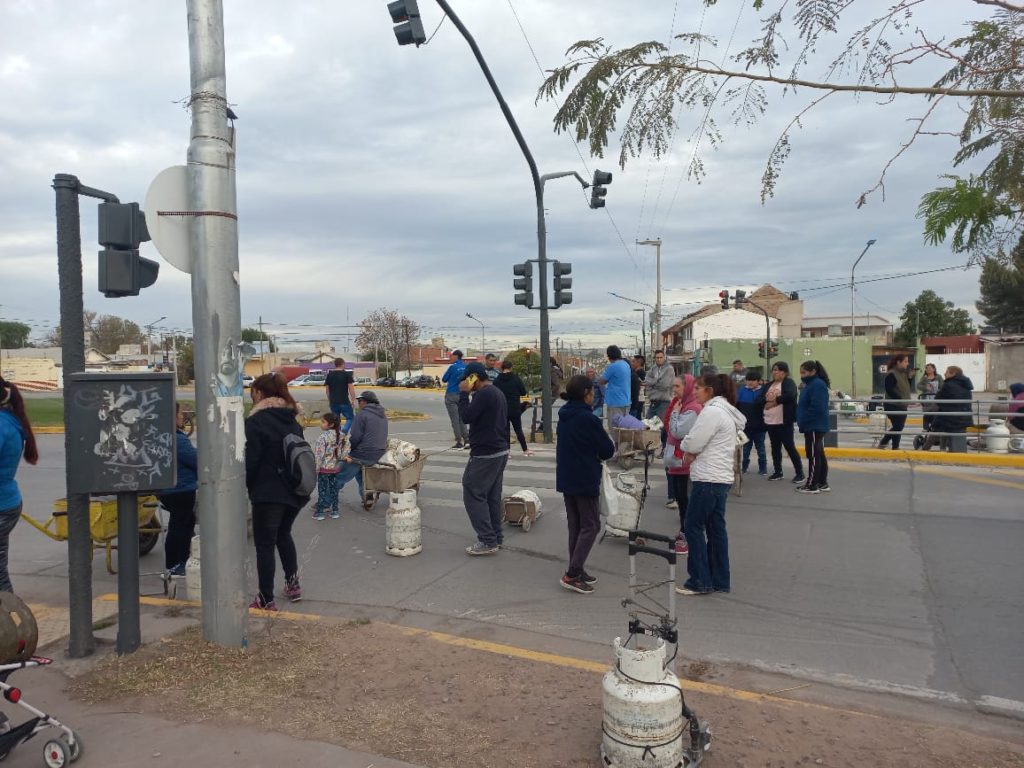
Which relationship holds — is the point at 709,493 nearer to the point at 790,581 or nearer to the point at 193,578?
the point at 790,581

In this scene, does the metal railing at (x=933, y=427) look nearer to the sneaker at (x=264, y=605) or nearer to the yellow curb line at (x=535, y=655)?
the yellow curb line at (x=535, y=655)

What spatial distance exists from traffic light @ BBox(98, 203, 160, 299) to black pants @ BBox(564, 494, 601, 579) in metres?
3.61

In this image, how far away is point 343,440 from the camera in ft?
29.5

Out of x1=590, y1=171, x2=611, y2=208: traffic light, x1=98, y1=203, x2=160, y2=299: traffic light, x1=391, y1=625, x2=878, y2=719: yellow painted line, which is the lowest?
x1=391, y1=625, x2=878, y2=719: yellow painted line

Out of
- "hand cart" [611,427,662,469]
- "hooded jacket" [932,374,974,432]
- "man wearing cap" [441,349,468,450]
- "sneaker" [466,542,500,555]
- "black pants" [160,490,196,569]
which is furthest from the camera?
"man wearing cap" [441,349,468,450]

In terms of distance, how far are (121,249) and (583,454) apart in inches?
145

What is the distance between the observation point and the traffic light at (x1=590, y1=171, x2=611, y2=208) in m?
15.3

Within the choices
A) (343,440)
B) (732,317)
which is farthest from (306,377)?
(343,440)

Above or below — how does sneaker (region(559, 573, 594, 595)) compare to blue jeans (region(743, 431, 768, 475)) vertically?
below

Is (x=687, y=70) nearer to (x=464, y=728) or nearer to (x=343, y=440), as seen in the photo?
(x=464, y=728)

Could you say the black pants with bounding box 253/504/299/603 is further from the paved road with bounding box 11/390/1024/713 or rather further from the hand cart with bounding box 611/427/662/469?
the hand cart with bounding box 611/427/662/469

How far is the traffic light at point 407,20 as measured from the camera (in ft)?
30.7

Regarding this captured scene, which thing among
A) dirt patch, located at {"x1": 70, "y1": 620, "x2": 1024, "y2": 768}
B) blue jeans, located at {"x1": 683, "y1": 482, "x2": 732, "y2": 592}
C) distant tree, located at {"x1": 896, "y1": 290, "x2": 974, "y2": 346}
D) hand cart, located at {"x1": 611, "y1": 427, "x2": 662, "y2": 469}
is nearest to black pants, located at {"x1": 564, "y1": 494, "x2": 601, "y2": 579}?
blue jeans, located at {"x1": 683, "y1": 482, "x2": 732, "y2": 592}

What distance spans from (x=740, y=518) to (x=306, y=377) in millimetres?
53948
